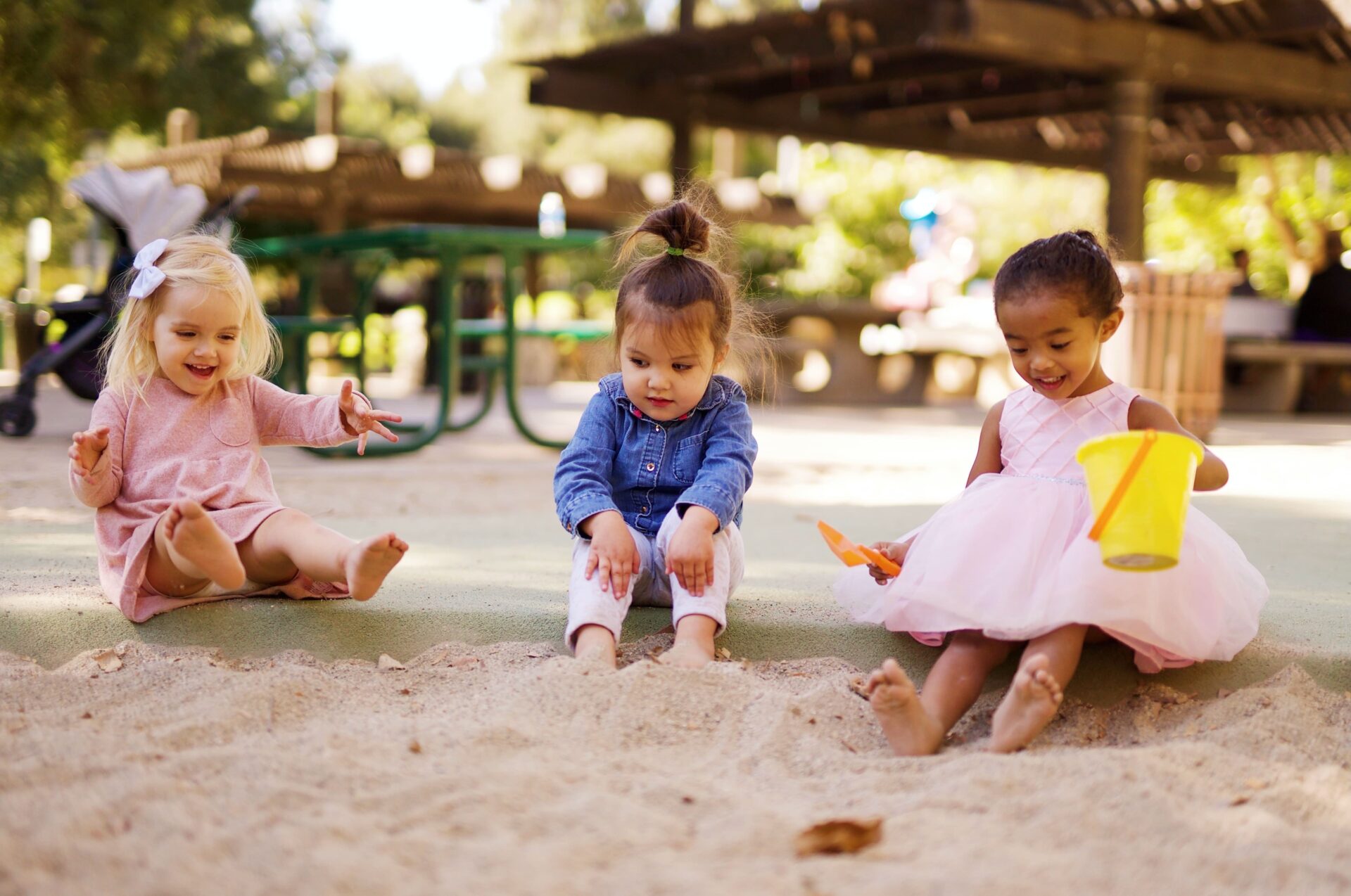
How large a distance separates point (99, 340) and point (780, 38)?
5032mm

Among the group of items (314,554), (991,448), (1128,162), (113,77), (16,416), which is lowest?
(16,416)

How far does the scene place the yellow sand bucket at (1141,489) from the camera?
74.4 inches

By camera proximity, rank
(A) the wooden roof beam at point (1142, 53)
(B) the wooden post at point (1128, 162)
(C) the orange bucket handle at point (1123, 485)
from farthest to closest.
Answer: (B) the wooden post at point (1128, 162) → (A) the wooden roof beam at point (1142, 53) → (C) the orange bucket handle at point (1123, 485)

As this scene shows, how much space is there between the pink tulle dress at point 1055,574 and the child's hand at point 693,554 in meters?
0.36

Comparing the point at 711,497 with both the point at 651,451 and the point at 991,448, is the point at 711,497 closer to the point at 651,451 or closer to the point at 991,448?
the point at 651,451

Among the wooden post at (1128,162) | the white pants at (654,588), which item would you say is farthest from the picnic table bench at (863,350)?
the white pants at (654,588)

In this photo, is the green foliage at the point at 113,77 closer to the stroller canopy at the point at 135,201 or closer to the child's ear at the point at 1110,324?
the stroller canopy at the point at 135,201

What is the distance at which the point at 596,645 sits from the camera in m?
2.35

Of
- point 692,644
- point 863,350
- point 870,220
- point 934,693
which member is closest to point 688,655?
point 692,644

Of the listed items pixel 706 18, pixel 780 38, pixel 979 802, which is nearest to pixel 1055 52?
pixel 780 38

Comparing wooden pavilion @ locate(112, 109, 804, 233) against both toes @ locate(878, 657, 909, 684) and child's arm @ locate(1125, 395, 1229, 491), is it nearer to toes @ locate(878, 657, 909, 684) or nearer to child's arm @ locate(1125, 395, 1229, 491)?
child's arm @ locate(1125, 395, 1229, 491)

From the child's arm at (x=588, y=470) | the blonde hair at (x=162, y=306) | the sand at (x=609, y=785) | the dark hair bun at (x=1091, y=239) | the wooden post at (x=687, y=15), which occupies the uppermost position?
the wooden post at (x=687, y=15)

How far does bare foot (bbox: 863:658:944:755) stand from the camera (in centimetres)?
195

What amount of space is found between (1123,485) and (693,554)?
84 centimetres
